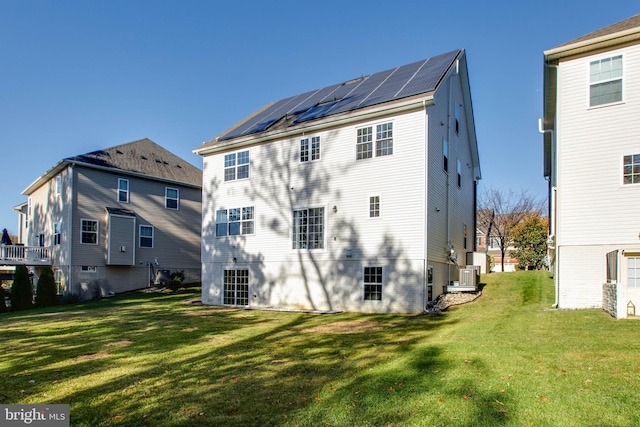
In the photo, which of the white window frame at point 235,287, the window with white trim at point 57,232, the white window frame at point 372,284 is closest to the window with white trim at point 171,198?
the window with white trim at point 57,232

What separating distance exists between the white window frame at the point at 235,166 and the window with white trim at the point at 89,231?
33.9 feet

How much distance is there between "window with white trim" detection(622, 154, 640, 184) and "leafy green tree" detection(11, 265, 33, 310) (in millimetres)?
25381

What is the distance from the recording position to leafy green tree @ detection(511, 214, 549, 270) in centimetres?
3166

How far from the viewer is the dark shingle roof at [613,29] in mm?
11740

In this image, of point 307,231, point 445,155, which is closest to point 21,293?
point 307,231

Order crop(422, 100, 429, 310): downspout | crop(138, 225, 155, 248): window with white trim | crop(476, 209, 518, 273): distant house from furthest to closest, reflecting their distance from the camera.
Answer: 1. crop(476, 209, 518, 273): distant house
2. crop(138, 225, 155, 248): window with white trim
3. crop(422, 100, 429, 310): downspout

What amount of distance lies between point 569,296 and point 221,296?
45.5 ft

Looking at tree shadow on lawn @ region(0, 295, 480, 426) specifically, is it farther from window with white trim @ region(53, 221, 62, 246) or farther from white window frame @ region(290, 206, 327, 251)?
window with white trim @ region(53, 221, 62, 246)

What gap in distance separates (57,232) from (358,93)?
65.9ft

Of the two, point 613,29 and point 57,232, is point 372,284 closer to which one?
point 613,29

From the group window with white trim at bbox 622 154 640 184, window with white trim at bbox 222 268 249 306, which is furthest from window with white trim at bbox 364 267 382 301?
window with white trim at bbox 622 154 640 184

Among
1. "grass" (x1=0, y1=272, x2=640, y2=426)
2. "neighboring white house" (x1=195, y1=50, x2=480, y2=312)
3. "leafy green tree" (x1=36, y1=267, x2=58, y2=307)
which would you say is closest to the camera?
"grass" (x1=0, y1=272, x2=640, y2=426)

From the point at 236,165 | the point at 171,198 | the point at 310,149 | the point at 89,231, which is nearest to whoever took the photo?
the point at 310,149

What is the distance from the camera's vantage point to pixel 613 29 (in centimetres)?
1205
